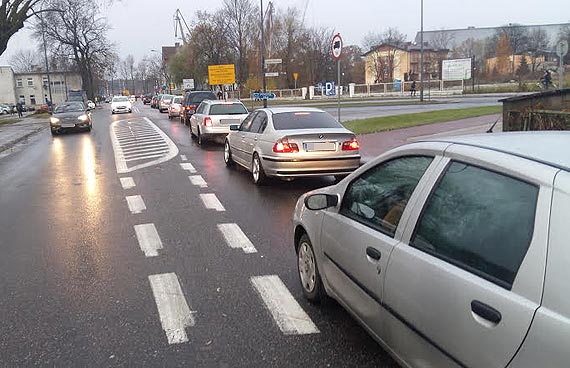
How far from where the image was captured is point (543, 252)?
2.05m

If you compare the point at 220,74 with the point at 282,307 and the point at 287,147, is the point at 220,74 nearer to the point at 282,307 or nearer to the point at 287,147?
the point at 287,147

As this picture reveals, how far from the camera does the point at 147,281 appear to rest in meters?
5.12

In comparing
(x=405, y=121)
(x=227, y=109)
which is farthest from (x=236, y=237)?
(x=405, y=121)

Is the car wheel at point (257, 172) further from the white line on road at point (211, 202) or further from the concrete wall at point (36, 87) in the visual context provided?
the concrete wall at point (36, 87)

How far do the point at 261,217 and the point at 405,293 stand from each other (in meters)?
4.98

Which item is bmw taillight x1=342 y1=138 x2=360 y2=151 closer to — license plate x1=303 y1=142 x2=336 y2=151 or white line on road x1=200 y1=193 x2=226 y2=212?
license plate x1=303 y1=142 x2=336 y2=151

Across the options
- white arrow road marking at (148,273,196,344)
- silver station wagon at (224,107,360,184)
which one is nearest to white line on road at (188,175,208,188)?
silver station wagon at (224,107,360,184)

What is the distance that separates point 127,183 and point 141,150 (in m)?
6.37

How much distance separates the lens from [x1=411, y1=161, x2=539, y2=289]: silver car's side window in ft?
7.30

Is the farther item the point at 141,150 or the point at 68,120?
the point at 68,120

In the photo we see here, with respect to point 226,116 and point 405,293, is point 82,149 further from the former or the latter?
point 405,293

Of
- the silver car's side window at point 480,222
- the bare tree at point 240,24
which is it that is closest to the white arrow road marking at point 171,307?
the silver car's side window at point 480,222

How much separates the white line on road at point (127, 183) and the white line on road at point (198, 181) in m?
1.18

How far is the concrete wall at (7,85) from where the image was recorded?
109m
